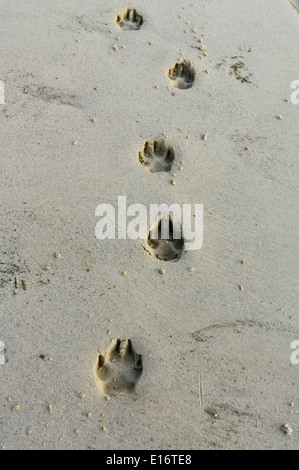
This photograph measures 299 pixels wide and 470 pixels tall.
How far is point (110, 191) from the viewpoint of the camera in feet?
6.93

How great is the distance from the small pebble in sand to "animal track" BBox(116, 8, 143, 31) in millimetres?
2470

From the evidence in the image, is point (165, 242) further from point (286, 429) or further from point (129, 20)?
point (129, 20)

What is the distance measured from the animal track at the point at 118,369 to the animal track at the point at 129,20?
2064 millimetres

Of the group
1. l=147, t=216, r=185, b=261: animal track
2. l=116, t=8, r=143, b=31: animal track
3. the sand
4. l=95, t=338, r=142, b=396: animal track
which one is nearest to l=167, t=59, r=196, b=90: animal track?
the sand

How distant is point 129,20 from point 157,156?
3.67 feet

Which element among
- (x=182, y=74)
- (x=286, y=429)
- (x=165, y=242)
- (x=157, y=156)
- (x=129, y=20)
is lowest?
(x=286, y=429)

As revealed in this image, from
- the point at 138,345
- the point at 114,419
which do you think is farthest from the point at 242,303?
the point at 114,419

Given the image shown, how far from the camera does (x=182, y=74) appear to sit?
8.52ft

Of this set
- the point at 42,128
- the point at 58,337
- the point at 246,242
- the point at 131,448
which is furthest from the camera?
the point at 42,128

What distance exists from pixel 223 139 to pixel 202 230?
2.03 feet

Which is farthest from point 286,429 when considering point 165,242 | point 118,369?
point 165,242

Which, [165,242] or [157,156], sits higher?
[157,156]

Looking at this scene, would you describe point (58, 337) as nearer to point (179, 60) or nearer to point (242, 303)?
point (242, 303)

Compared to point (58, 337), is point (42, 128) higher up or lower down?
higher up
